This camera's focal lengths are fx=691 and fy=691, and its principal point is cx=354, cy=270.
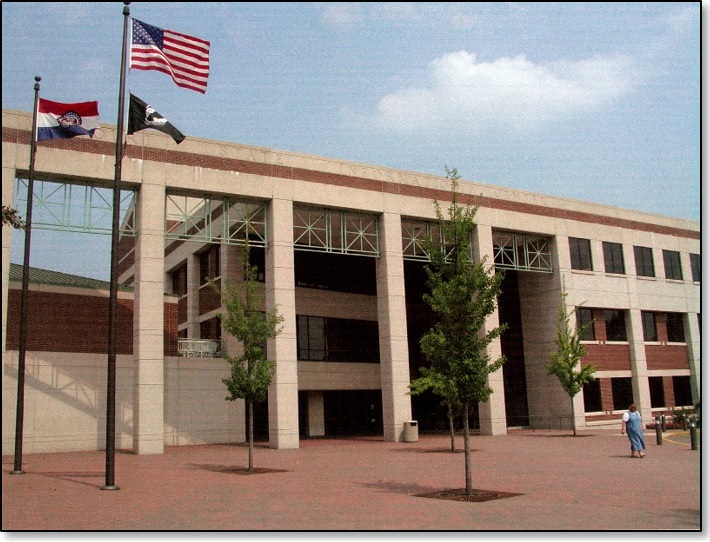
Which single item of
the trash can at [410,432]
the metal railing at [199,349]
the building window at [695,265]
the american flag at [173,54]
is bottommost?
the trash can at [410,432]

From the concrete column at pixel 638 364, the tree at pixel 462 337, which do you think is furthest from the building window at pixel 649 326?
the tree at pixel 462 337

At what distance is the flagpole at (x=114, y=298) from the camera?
48.7ft

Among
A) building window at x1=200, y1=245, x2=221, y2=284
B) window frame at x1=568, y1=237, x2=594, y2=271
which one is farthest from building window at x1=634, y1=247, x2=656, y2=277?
building window at x1=200, y1=245, x2=221, y2=284

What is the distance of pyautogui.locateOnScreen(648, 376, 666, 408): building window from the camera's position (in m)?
41.8

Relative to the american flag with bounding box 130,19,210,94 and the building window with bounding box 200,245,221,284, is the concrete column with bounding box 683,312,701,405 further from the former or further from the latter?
the american flag with bounding box 130,19,210,94

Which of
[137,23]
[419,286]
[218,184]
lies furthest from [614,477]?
[419,286]

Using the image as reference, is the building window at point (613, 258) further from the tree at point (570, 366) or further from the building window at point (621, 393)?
the tree at point (570, 366)

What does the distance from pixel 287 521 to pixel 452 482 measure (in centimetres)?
621

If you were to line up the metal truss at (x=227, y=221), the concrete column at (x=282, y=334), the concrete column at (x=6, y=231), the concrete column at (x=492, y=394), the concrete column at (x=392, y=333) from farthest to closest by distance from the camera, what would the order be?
1. the concrete column at (x=492, y=394)
2. the concrete column at (x=392, y=333)
3. the metal truss at (x=227, y=221)
4. the concrete column at (x=282, y=334)
5. the concrete column at (x=6, y=231)

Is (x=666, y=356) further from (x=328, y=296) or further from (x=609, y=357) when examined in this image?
(x=328, y=296)

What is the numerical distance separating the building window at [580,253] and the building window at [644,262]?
4209 mm

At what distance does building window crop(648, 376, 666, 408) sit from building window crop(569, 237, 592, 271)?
27.5 ft

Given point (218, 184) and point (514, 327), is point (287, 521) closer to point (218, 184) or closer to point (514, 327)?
point (218, 184)

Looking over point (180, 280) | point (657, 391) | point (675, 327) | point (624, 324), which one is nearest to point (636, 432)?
point (624, 324)
